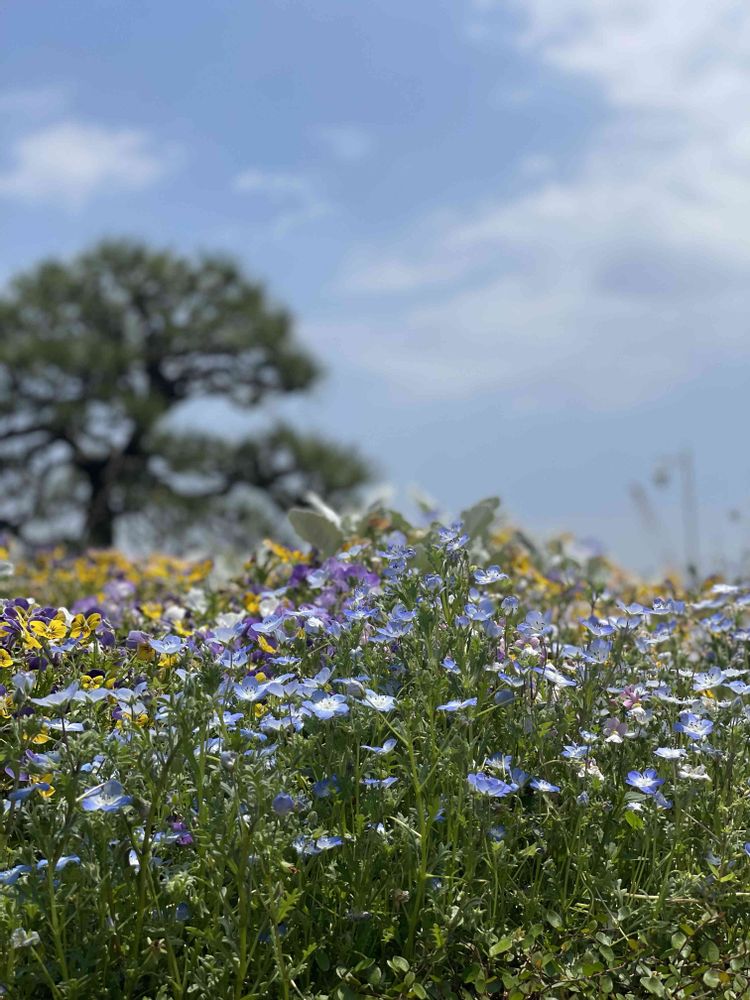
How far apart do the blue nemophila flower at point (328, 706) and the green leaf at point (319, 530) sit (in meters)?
1.87

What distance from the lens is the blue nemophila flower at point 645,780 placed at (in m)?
2.11

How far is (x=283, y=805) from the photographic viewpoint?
1.83 m

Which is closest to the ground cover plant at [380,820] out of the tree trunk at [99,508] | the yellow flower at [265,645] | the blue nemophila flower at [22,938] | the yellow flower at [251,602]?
the blue nemophila flower at [22,938]

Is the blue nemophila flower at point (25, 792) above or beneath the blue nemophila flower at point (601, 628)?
beneath

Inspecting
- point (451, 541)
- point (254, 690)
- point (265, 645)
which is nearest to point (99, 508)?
point (265, 645)

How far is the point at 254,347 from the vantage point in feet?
52.4

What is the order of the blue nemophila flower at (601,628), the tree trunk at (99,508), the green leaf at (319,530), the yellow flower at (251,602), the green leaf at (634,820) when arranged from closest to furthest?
1. the green leaf at (634,820)
2. the blue nemophila flower at (601,628)
3. the yellow flower at (251,602)
4. the green leaf at (319,530)
5. the tree trunk at (99,508)

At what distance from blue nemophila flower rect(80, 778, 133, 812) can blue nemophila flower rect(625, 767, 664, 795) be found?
0.96 meters

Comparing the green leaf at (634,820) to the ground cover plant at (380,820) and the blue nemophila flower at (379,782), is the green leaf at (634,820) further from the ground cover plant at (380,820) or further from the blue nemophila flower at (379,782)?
the blue nemophila flower at (379,782)

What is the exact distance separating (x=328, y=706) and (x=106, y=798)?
419 mm

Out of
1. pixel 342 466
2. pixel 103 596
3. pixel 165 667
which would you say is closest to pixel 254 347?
pixel 342 466

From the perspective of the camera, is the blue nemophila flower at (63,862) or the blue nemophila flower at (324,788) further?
the blue nemophila flower at (324,788)

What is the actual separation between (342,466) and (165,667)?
13.5 m

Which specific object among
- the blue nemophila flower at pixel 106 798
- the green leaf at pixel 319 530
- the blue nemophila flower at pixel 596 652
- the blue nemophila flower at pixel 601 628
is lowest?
the blue nemophila flower at pixel 106 798
